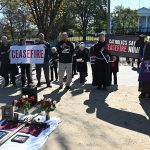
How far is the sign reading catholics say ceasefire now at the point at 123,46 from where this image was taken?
499 inches

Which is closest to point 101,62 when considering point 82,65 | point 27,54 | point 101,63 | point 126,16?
point 101,63

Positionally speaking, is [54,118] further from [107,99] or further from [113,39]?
[113,39]

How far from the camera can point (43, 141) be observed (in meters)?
7.31

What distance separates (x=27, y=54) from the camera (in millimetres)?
13445

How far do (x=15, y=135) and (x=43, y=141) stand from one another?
56 centimetres

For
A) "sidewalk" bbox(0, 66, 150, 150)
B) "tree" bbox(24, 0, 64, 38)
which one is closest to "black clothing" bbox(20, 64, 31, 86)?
"sidewalk" bbox(0, 66, 150, 150)

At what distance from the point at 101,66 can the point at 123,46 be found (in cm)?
114

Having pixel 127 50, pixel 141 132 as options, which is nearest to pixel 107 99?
pixel 127 50

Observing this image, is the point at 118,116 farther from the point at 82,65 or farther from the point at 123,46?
the point at 82,65

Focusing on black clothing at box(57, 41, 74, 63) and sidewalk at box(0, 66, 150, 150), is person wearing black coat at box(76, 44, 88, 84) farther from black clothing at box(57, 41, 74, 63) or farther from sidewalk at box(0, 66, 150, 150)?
black clothing at box(57, 41, 74, 63)

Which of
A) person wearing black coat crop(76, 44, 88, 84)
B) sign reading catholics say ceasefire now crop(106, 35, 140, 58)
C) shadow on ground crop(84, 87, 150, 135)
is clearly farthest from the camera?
person wearing black coat crop(76, 44, 88, 84)

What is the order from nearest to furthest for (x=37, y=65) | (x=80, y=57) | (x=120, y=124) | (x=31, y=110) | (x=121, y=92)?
(x=120, y=124) → (x=31, y=110) → (x=121, y=92) → (x=37, y=65) → (x=80, y=57)

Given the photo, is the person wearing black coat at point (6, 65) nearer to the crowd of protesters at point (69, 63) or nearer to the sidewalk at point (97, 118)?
the crowd of protesters at point (69, 63)

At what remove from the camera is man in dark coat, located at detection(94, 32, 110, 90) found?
12.3 m
